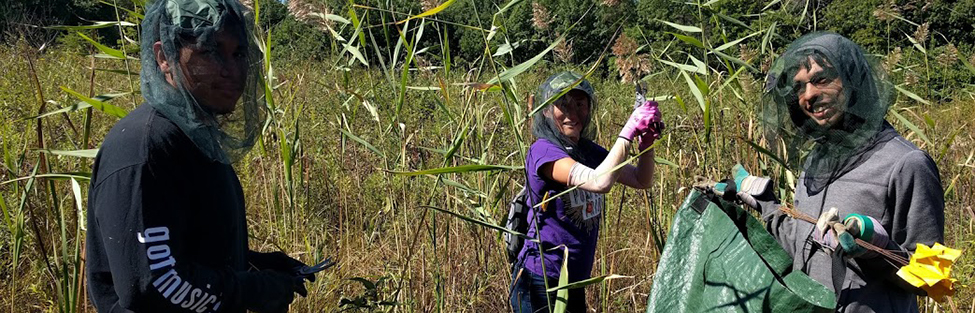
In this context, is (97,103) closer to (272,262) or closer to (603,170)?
(272,262)

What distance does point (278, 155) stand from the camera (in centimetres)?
288

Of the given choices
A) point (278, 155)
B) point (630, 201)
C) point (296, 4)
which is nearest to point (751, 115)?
point (630, 201)

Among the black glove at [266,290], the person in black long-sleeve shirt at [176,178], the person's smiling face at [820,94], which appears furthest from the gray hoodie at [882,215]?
the person in black long-sleeve shirt at [176,178]

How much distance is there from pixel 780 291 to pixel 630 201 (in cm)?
231

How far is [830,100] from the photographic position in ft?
5.06

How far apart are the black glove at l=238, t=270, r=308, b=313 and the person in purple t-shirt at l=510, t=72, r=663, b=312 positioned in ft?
2.96

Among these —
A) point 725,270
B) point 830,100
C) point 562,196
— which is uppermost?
point 830,100

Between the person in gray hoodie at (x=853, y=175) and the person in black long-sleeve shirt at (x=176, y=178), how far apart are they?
124 cm

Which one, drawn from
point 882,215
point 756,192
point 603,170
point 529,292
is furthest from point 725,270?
point 529,292

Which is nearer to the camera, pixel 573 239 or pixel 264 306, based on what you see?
pixel 264 306

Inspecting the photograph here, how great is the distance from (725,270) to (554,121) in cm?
95

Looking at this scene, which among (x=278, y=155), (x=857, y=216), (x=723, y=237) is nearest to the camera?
(x=857, y=216)

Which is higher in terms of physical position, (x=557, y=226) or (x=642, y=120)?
(x=642, y=120)

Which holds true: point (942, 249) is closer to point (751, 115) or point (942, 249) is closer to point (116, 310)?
point (751, 115)
